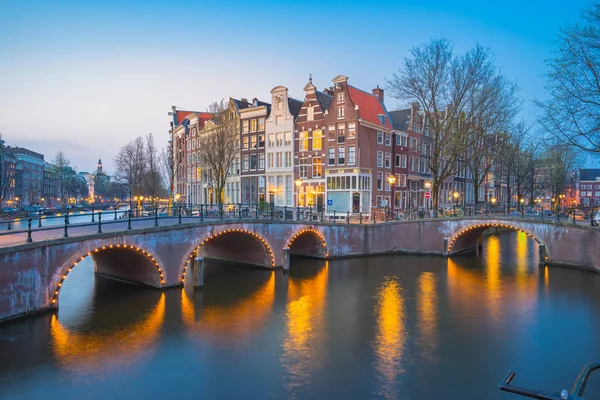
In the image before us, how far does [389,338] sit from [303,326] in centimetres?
350

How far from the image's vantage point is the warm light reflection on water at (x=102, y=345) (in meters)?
13.0

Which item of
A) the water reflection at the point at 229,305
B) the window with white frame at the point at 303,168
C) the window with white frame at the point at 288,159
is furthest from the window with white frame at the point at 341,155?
the water reflection at the point at 229,305

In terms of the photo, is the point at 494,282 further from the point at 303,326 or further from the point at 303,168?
the point at 303,168

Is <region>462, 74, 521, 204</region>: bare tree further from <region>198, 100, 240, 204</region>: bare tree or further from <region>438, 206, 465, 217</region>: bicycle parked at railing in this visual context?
<region>198, 100, 240, 204</region>: bare tree

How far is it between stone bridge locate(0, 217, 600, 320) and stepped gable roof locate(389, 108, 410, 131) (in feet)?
55.0

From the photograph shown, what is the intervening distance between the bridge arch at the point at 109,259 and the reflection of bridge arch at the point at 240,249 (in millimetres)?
4586

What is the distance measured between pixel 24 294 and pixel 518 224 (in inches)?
1201

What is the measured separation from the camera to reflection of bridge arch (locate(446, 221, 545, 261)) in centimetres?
3206

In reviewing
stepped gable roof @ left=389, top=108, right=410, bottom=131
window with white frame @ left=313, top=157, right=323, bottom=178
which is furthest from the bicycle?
stepped gable roof @ left=389, top=108, right=410, bottom=131

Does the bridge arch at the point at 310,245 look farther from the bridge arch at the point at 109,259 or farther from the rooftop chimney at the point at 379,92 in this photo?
the rooftop chimney at the point at 379,92

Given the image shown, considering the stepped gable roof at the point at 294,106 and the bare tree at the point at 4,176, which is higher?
the stepped gable roof at the point at 294,106

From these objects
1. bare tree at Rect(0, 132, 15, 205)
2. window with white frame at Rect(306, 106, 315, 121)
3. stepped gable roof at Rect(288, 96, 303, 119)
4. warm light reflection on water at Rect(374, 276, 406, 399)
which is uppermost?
stepped gable roof at Rect(288, 96, 303, 119)

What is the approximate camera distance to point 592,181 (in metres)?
130

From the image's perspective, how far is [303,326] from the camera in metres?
16.9
